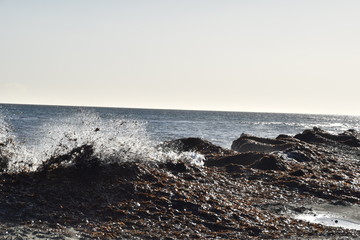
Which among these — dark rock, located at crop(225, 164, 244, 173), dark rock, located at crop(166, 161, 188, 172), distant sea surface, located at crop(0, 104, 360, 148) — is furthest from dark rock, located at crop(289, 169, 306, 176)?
distant sea surface, located at crop(0, 104, 360, 148)

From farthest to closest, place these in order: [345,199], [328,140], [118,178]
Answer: [328,140]
[345,199]
[118,178]

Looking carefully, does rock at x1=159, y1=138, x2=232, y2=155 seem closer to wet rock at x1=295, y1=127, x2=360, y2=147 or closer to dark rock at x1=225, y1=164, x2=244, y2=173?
dark rock at x1=225, y1=164, x2=244, y2=173

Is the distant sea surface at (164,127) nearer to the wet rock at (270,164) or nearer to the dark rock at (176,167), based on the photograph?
the dark rock at (176,167)

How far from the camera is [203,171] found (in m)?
14.7

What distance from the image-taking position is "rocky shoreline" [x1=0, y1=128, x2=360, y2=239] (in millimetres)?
8773

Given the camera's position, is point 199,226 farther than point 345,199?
No

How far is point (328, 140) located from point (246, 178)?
66.2ft

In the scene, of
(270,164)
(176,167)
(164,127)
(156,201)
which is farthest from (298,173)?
(164,127)

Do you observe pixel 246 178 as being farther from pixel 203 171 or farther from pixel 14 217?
pixel 14 217

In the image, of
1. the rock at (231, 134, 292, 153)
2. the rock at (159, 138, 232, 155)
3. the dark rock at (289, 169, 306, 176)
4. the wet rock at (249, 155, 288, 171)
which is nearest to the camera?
the dark rock at (289, 169, 306, 176)

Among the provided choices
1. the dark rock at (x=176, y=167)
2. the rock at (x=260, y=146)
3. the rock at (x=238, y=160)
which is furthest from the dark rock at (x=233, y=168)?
the rock at (x=260, y=146)

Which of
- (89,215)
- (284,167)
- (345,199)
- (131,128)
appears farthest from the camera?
(284,167)

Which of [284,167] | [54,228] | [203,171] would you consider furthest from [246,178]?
[54,228]

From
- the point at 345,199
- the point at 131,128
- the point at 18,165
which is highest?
the point at 131,128
